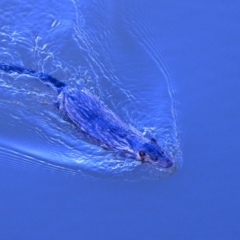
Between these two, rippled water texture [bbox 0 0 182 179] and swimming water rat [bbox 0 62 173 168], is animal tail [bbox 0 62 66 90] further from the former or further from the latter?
swimming water rat [bbox 0 62 173 168]

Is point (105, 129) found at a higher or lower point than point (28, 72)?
lower

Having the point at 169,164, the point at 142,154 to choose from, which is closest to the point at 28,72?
the point at 142,154

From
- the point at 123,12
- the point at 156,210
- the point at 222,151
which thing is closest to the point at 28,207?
the point at 156,210

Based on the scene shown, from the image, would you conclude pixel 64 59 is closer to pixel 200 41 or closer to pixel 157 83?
pixel 157 83

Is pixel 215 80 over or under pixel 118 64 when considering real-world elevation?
under

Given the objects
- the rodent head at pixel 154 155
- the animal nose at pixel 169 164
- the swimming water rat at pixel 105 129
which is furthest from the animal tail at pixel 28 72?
the animal nose at pixel 169 164

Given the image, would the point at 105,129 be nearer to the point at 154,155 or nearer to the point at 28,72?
the point at 154,155

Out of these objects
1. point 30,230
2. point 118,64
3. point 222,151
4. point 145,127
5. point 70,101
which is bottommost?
point 30,230
